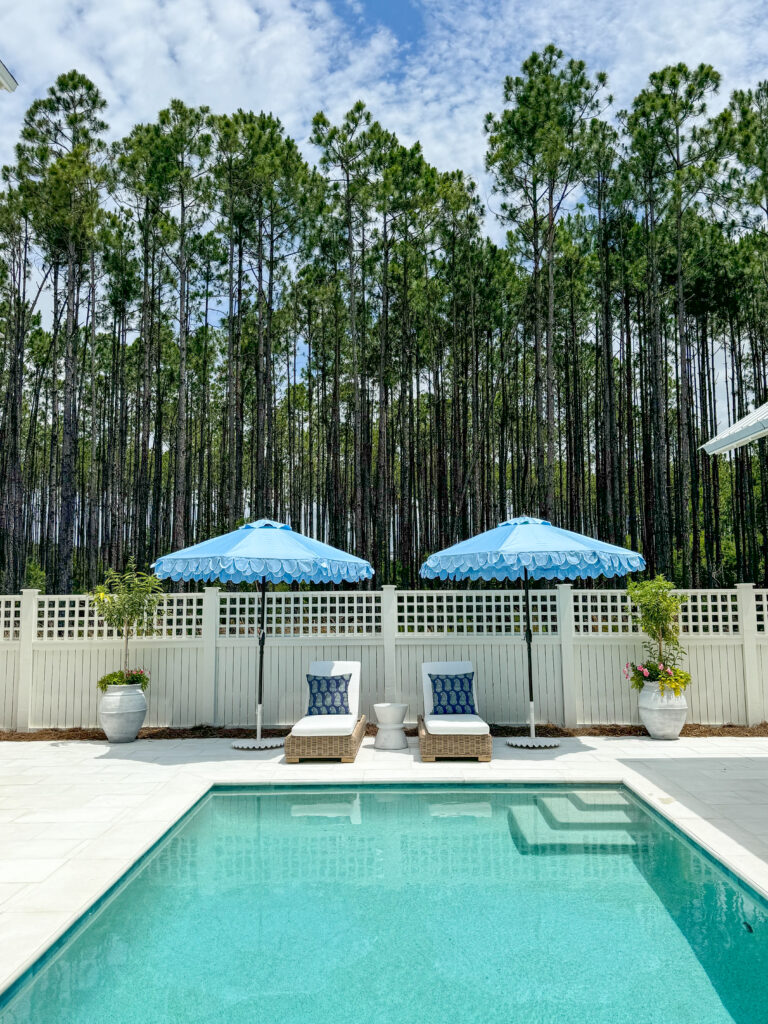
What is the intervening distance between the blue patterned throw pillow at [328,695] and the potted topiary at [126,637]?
1832mm

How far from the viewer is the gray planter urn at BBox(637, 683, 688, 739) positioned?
685 centimetres

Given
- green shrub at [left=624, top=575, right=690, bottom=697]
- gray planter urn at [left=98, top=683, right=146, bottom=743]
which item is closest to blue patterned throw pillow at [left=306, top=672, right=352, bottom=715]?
gray planter urn at [left=98, top=683, right=146, bottom=743]

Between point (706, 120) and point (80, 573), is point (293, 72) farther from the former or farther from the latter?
point (80, 573)

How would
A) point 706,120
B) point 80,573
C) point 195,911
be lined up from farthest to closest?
1. point 80,573
2. point 706,120
3. point 195,911

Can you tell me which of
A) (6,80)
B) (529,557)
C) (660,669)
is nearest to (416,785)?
(529,557)

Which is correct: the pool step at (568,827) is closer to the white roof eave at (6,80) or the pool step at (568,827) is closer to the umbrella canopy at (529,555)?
the umbrella canopy at (529,555)

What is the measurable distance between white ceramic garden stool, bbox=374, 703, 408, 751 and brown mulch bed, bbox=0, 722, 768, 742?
0.75 m

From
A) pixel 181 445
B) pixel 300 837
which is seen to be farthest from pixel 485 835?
pixel 181 445

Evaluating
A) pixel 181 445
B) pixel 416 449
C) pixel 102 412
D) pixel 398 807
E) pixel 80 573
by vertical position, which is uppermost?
pixel 102 412

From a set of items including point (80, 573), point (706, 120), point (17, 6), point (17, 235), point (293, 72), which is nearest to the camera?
point (17, 6)

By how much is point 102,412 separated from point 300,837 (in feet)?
64.5

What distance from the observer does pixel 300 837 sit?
4355 mm

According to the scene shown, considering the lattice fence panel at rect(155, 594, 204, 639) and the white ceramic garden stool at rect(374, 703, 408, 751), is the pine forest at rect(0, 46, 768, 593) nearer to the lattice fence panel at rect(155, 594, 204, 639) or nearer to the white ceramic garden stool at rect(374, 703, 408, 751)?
the lattice fence panel at rect(155, 594, 204, 639)

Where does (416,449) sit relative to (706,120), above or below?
below
